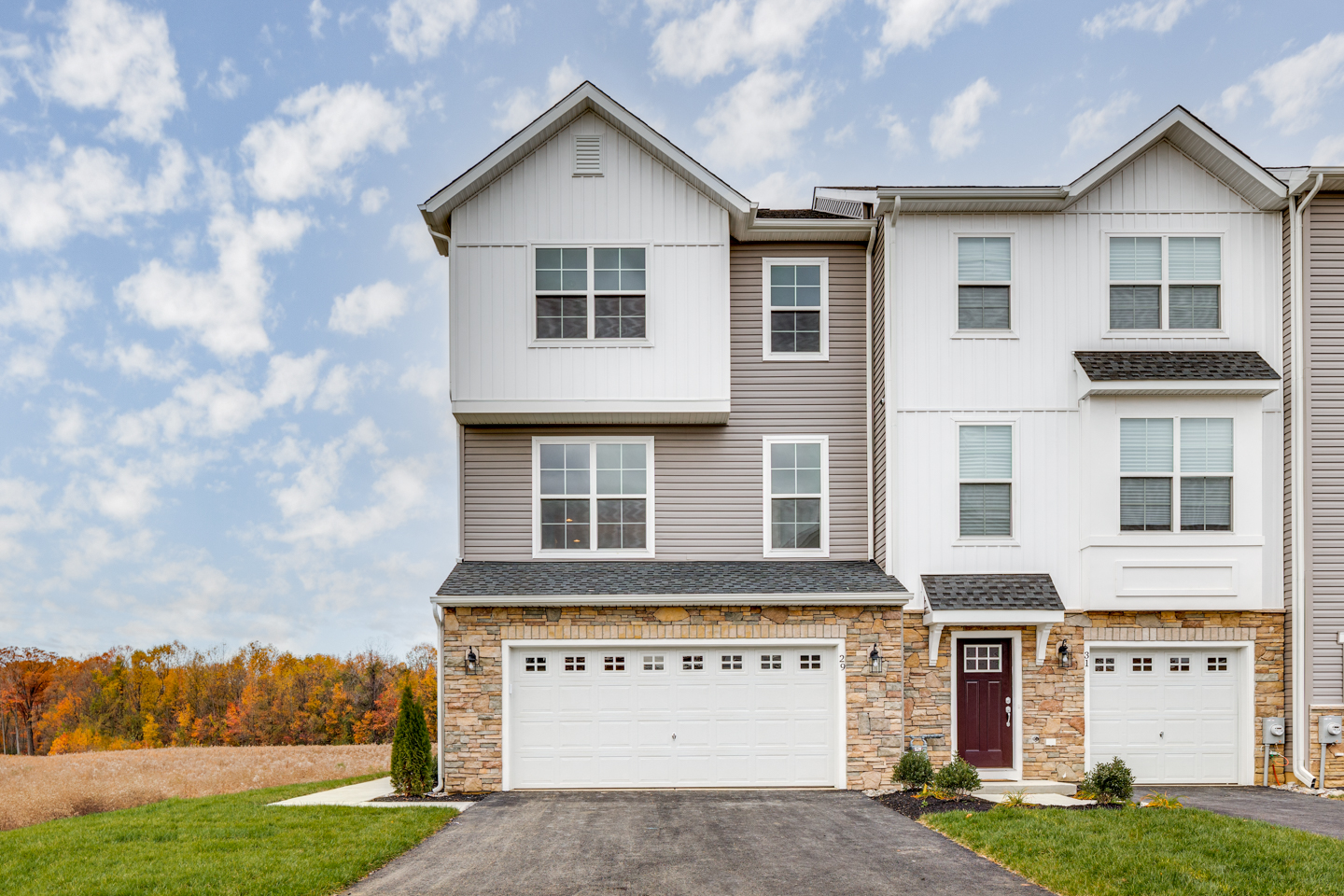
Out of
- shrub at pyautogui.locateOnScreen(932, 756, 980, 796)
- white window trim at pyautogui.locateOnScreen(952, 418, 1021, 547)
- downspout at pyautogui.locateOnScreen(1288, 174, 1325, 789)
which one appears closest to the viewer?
shrub at pyautogui.locateOnScreen(932, 756, 980, 796)

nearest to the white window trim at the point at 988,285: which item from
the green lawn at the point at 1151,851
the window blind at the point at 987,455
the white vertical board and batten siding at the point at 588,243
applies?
the window blind at the point at 987,455

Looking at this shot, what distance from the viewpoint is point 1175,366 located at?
12406mm

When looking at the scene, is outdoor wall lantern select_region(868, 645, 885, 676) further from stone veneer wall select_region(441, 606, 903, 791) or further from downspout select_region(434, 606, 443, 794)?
downspout select_region(434, 606, 443, 794)

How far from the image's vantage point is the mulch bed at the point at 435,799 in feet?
37.2

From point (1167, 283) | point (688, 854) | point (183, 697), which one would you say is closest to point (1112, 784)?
point (688, 854)

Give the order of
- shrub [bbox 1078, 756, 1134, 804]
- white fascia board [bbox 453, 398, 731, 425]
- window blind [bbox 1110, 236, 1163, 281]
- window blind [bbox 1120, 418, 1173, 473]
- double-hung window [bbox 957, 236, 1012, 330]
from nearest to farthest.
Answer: shrub [bbox 1078, 756, 1134, 804]
window blind [bbox 1120, 418, 1173, 473]
white fascia board [bbox 453, 398, 731, 425]
double-hung window [bbox 957, 236, 1012, 330]
window blind [bbox 1110, 236, 1163, 281]

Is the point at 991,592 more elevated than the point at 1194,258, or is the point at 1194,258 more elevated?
the point at 1194,258

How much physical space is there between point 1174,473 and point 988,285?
3.81 meters

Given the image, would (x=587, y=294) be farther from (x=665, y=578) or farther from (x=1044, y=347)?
(x=1044, y=347)

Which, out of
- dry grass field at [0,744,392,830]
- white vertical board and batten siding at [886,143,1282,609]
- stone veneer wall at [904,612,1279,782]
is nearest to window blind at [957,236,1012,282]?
white vertical board and batten siding at [886,143,1282,609]

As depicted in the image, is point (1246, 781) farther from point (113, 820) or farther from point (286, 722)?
point (286, 722)

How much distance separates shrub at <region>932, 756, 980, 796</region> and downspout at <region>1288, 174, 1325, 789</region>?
522 cm

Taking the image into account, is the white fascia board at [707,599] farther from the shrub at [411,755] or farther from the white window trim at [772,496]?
the shrub at [411,755]

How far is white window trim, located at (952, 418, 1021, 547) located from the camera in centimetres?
1259
